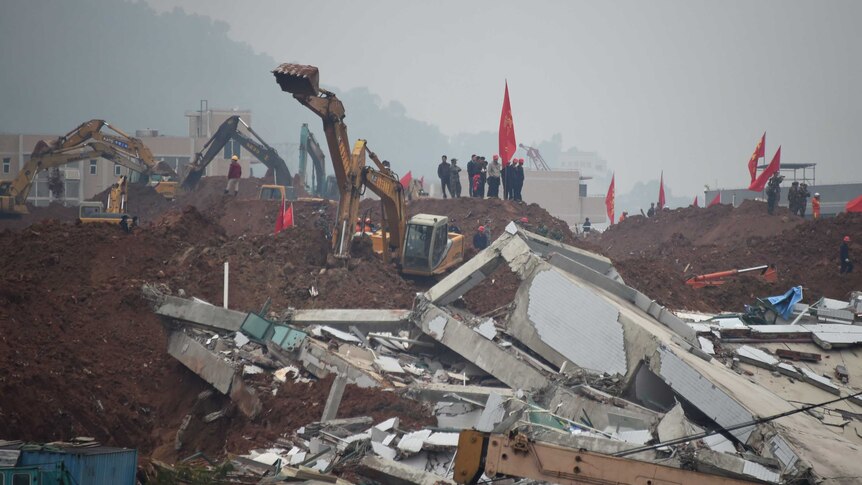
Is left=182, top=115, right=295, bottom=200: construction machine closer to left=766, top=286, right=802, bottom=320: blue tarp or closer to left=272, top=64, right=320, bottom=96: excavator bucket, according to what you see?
left=272, top=64, right=320, bottom=96: excavator bucket

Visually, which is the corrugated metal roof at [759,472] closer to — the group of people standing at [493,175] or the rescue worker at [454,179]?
the group of people standing at [493,175]

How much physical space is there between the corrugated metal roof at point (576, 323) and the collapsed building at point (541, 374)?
0.9 inches

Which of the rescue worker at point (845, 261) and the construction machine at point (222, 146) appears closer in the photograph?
the rescue worker at point (845, 261)

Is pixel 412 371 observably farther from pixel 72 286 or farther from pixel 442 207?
pixel 442 207

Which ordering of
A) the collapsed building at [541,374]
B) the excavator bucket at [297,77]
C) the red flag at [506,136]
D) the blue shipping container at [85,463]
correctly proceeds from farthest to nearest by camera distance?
1. the red flag at [506,136]
2. the excavator bucket at [297,77]
3. the collapsed building at [541,374]
4. the blue shipping container at [85,463]

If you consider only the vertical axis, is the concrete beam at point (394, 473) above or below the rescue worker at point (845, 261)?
below

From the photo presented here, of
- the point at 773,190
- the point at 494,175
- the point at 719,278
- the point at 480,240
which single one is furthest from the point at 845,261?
the point at 494,175

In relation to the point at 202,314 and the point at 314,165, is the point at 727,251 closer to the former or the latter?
the point at 314,165

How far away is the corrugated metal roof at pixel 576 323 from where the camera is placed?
14234 mm

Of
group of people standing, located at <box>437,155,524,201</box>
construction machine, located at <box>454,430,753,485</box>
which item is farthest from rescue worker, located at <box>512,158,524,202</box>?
construction machine, located at <box>454,430,753,485</box>

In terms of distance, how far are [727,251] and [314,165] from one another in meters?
20.5

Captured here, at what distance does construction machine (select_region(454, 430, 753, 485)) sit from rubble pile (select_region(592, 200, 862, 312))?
1464cm

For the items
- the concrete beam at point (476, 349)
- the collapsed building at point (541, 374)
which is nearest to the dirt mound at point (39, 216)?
the collapsed building at point (541, 374)

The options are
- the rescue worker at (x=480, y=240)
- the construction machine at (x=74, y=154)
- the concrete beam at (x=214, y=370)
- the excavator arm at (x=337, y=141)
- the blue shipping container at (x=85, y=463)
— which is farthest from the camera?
the construction machine at (x=74, y=154)
